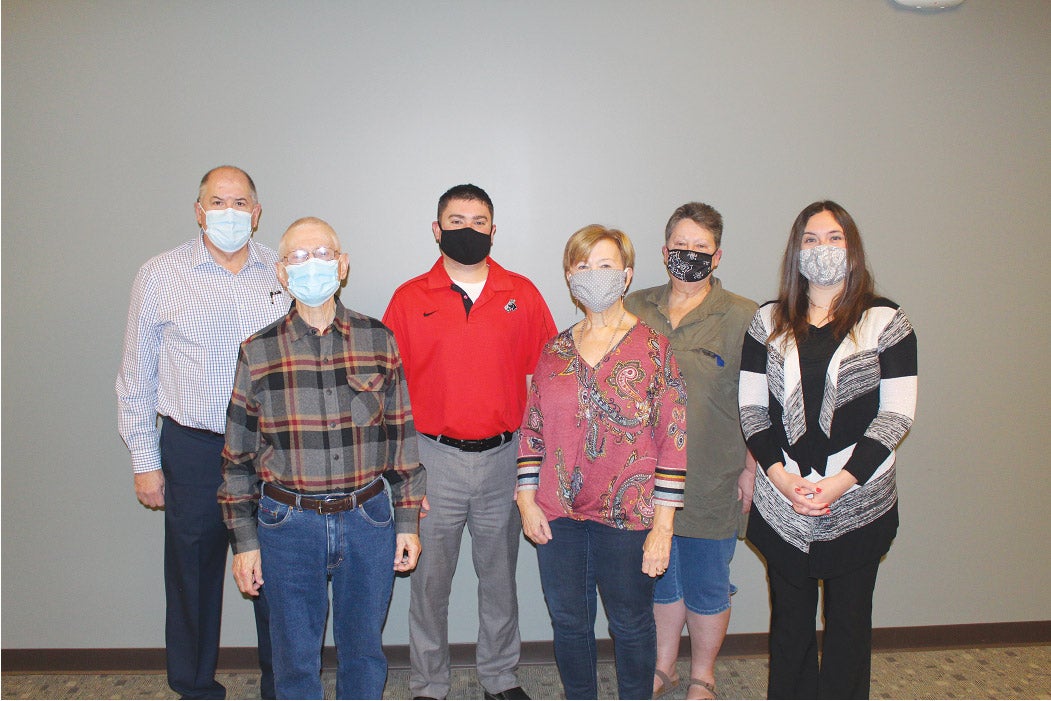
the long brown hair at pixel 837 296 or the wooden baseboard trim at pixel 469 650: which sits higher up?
the long brown hair at pixel 837 296

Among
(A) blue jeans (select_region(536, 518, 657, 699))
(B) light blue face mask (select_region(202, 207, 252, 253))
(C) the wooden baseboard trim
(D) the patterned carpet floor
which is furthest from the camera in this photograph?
(C) the wooden baseboard trim

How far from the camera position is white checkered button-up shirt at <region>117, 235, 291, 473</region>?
7.54 feet

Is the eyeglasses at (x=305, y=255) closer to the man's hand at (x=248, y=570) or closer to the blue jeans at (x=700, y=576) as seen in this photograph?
the man's hand at (x=248, y=570)

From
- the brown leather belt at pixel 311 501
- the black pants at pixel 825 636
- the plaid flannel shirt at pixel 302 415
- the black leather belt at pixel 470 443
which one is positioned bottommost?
the black pants at pixel 825 636

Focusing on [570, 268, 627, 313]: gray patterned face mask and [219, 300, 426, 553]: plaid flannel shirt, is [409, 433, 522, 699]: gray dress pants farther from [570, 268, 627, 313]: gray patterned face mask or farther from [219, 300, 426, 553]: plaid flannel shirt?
[570, 268, 627, 313]: gray patterned face mask

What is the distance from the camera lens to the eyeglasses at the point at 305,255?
1952 mm

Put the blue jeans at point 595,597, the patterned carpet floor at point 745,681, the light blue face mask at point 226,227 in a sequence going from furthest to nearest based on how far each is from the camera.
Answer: the patterned carpet floor at point 745,681 < the light blue face mask at point 226,227 < the blue jeans at point 595,597

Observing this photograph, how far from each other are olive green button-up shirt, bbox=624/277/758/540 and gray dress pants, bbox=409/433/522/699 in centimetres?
64

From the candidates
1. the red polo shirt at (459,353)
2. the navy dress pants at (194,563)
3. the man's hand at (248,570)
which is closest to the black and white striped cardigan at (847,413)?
the red polo shirt at (459,353)

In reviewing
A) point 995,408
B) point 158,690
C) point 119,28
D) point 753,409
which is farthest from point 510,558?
point 119,28

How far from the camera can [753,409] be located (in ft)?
7.09

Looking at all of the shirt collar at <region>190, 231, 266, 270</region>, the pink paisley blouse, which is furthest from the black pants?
the shirt collar at <region>190, 231, 266, 270</region>

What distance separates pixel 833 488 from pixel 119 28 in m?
3.06

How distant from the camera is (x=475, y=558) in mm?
2527
